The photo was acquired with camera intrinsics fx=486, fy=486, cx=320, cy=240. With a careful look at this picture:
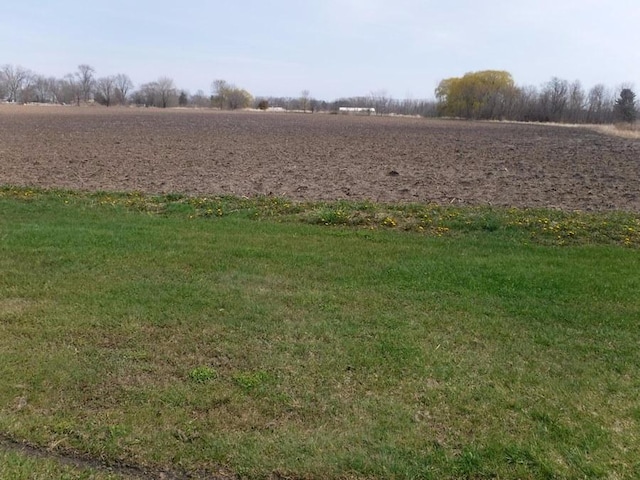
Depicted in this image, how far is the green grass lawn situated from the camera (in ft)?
10.2

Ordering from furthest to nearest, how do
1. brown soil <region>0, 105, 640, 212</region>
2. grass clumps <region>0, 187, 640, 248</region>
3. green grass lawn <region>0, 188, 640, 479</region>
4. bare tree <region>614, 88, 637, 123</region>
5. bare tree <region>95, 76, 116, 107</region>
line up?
bare tree <region>95, 76, 116, 107</region>, bare tree <region>614, 88, 637, 123</region>, brown soil <region>0, 105, 640, 212</region>, grass clumps <region>0, 187, 640, 248</region>, green grass lawn <region>0, 188, 640, 479</region>

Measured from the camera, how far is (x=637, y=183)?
15695 millimetres

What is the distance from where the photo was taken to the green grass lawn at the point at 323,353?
3117 mm

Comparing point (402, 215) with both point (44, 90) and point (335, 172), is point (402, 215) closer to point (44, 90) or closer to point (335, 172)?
point (335, 172)

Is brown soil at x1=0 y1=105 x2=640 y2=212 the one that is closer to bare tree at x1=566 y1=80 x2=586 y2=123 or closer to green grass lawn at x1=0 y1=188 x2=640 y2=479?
green grass lawn at x1=0 y1=188 x2=640 y2=479

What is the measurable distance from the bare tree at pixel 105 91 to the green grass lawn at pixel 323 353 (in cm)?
15999

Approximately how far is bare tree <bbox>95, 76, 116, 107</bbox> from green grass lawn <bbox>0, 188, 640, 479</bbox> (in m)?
160

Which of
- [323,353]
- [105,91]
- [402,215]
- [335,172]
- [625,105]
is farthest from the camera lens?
[105,91]

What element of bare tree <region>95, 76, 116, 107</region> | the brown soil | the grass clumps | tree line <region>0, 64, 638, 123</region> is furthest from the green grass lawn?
bare tree <region>95, 76, 116, 107</region>

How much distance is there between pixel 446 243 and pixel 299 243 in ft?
7.87

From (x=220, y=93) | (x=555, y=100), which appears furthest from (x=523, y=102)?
(x=220, y=93)

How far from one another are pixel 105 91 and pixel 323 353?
170 m

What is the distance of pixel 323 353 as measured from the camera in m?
4.29

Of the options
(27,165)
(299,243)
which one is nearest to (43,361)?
(299,243)
